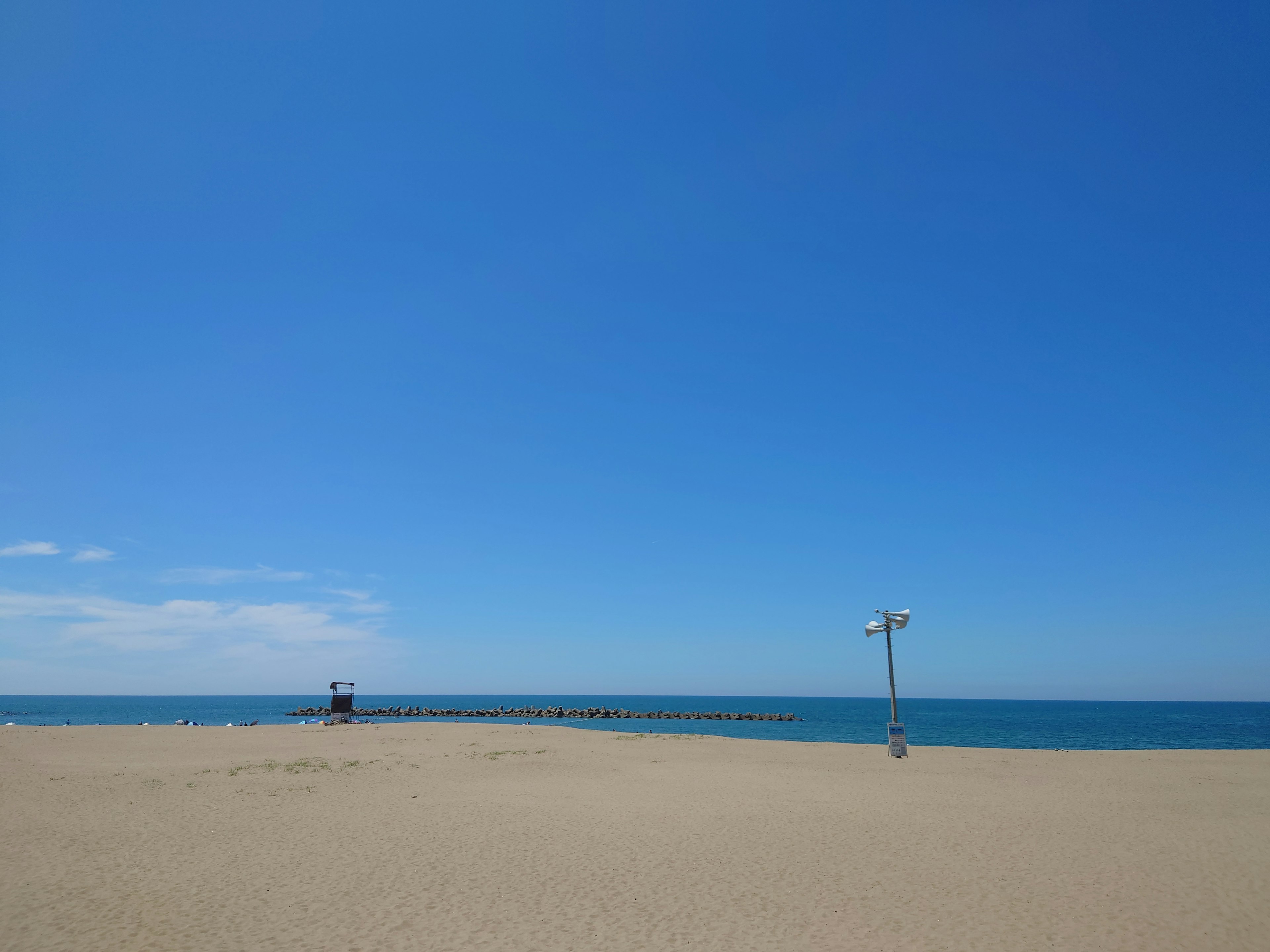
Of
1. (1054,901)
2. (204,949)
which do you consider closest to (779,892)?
(1054,901)

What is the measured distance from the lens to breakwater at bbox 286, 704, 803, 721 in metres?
89.1

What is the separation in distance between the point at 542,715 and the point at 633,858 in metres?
83.2

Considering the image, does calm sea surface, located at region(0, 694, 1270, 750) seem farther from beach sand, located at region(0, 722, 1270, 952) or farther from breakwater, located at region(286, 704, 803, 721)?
beach sand, located at region(0, 722, 1270, 952)

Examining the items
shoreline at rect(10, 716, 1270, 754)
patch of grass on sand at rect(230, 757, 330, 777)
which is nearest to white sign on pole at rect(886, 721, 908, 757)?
shoreline at rect(10, 716, 1270, 754)

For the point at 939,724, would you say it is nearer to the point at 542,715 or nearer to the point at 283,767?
the point at 542,715

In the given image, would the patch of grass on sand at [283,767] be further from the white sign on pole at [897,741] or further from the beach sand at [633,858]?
the white sign on pole at [897,741]

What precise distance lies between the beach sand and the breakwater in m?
66.4

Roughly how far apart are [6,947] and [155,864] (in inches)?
153

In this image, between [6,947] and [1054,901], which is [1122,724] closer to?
[1054,901]

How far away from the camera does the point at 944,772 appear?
24828 millimetres

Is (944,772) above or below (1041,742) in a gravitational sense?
above

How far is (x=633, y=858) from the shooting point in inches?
522

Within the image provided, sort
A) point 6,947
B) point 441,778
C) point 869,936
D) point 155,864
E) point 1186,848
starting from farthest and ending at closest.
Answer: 1. point 441,778
2. point 1186,848
3. point 155,864
4. point 869,936
5. point 6,947

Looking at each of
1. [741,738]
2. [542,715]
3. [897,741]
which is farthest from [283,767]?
[542,715]
